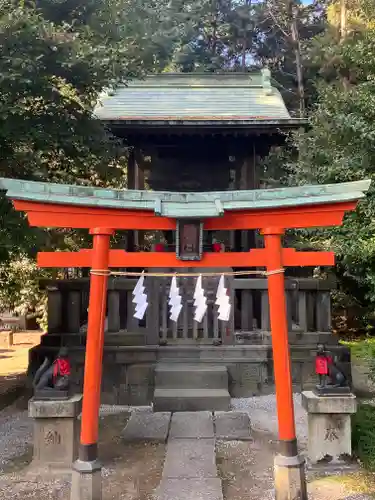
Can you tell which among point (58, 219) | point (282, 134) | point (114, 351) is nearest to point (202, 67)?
point (282, 134)

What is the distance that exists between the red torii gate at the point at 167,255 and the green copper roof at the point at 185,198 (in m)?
0.01

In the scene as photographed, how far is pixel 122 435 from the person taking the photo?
6.22m

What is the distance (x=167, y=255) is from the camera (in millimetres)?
4660

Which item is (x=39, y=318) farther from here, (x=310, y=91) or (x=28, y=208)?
(x=310, y=91)

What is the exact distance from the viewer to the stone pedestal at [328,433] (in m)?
5.20

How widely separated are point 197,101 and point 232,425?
752 centimetres

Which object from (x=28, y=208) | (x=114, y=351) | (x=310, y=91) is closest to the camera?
(x=28, y=208)

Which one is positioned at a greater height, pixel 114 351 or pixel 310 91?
pixel 310 91

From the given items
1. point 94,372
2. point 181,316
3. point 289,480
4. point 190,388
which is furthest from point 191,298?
point 289,480

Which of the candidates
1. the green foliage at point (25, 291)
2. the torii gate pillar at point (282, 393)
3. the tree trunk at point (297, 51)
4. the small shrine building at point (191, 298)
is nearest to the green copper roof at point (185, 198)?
the torii gate pillar at point (282, 393)

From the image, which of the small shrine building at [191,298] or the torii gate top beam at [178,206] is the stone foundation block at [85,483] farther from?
the small shrine building at [191,298]

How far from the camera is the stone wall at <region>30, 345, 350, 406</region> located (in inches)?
302

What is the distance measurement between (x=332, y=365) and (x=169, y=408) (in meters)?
2.78

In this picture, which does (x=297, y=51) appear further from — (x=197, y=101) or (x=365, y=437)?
(x=365, y=437)
